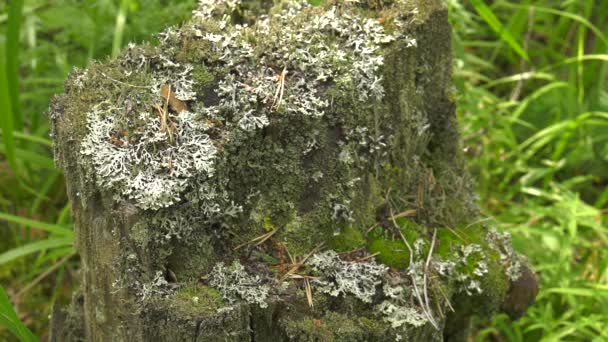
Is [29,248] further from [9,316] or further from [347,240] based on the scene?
[347,240]

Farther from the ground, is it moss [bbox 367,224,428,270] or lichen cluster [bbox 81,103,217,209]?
lichen cluster [bbox 81,103,217,209]

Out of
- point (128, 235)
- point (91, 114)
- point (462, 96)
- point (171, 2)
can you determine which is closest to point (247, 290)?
point (128, 235)

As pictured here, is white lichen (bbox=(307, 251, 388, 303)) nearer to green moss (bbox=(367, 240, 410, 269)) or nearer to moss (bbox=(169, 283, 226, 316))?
green moss (bbox=(367, 240, 410, 269))

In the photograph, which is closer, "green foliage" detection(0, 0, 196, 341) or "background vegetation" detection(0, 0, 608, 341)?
"background vegetation" detection(0, 0, 608, 341)

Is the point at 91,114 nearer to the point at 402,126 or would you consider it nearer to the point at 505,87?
the point at 402,126

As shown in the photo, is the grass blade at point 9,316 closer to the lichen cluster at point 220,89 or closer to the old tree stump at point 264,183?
the old tree stump at point 264,183

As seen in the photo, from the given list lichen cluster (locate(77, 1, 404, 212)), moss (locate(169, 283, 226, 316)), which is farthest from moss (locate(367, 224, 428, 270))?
moss (locate(169, 283, 226, 316))

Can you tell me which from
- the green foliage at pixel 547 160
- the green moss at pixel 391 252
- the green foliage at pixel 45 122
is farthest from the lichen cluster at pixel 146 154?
the green foliage at pixel 547 160
